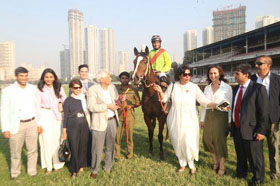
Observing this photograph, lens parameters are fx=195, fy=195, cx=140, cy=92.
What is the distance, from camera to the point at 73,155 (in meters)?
4.28

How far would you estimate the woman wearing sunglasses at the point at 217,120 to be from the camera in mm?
4051

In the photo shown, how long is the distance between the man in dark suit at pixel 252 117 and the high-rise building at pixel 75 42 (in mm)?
103271

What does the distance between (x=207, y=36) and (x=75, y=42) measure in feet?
289

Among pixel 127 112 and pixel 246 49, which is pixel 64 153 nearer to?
pixel 127 112

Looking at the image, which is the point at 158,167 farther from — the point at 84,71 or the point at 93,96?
the point at 84,71

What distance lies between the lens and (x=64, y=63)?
415 ft

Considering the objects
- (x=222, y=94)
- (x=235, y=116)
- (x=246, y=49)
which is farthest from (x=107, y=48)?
(x=235, y=116)

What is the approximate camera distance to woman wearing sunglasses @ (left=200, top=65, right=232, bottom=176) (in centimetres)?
405

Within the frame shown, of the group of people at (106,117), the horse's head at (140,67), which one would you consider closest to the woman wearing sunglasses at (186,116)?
the group of people at (106,117)

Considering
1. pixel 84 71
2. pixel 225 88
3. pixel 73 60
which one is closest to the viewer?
pixel 225 88

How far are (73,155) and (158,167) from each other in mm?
1971

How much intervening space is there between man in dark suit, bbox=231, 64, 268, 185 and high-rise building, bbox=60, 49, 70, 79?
122535 mm

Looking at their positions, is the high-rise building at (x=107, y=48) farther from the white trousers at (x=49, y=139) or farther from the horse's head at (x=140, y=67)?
the white trousers at (x=49, y=139)

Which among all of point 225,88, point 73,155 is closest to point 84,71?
point 73,155
